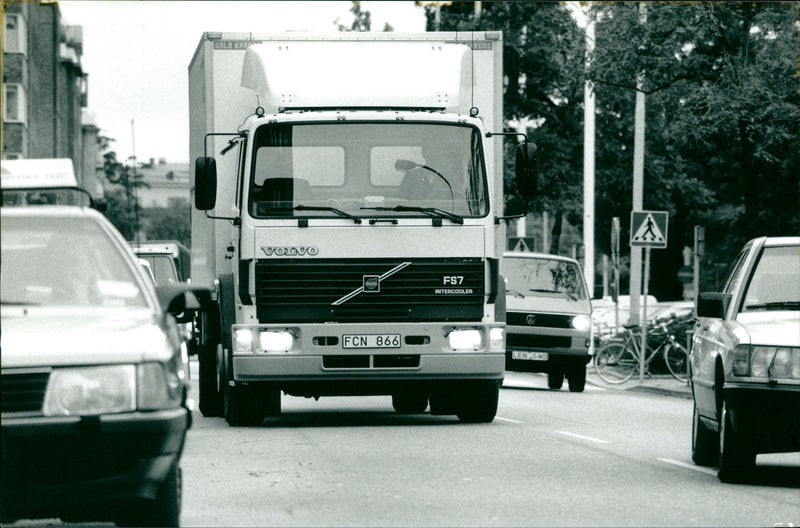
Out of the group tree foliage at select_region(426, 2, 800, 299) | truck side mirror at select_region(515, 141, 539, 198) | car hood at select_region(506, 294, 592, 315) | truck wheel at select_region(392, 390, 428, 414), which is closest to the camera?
truck side mirror at select_region(515, 141, 539, 198)

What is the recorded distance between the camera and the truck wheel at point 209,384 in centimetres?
1647

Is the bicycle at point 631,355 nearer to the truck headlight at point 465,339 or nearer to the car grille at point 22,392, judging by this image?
the truck headlight at point 465,339

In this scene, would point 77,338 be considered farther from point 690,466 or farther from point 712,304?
point 690,466

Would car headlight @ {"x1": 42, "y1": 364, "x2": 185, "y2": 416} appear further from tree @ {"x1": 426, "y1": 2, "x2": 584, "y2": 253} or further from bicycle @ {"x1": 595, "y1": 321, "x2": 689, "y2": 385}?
tree @ {"x1": 426, "y1": 2, "x2": 584, "y2": 253}

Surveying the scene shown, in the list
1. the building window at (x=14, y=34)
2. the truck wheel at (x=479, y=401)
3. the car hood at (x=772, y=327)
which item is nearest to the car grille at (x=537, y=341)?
the truck wheel at (x=479, y=401)

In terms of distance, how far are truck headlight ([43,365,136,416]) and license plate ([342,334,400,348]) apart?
7.71 meters

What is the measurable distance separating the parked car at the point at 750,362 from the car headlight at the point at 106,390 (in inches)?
189

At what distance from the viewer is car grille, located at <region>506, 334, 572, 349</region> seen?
2492 cm

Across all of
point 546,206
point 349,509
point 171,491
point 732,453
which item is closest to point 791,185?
point 546,206

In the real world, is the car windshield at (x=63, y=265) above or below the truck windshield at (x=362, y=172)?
below

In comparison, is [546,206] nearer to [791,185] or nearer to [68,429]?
[791,185]

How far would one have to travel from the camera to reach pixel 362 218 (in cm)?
1426

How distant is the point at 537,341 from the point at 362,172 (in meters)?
11.2

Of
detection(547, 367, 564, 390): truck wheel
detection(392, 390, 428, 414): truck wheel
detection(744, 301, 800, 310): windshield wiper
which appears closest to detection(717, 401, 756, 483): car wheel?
detection(744, 301, 800, 310): windshield wiper
